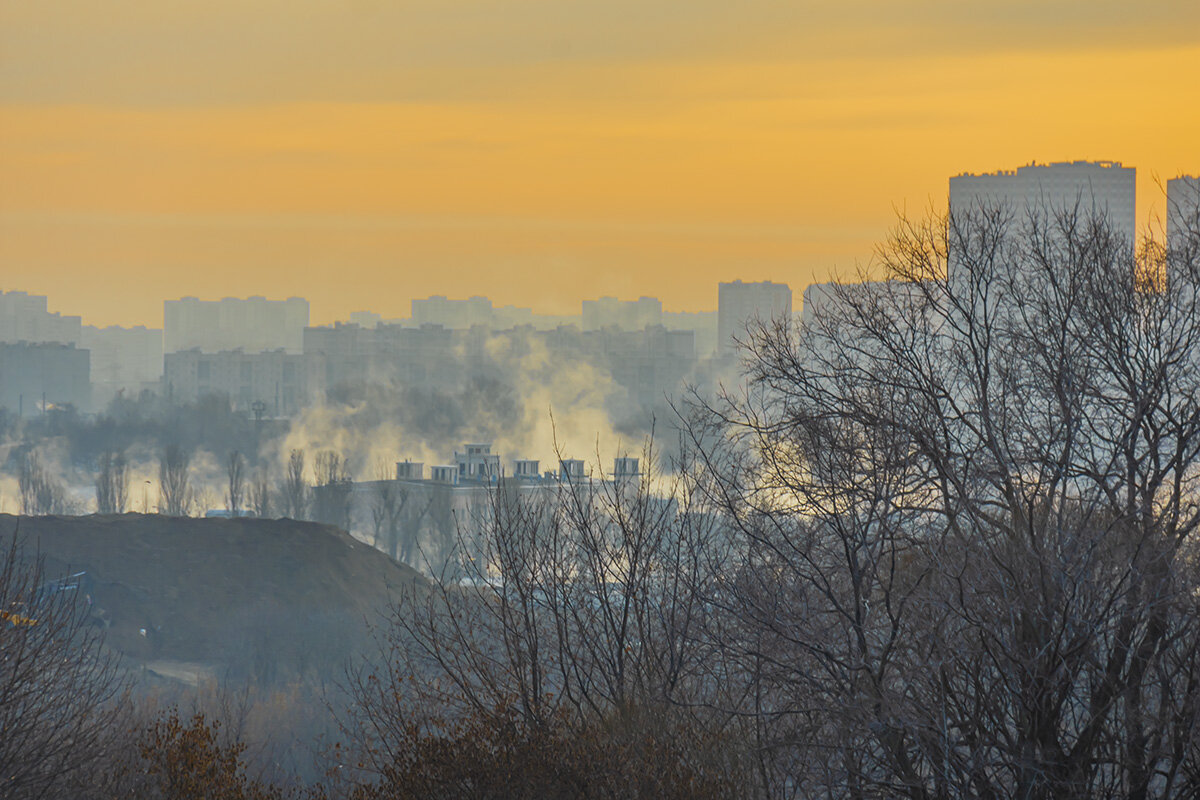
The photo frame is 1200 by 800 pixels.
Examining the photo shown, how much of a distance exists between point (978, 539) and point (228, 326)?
13605 cm

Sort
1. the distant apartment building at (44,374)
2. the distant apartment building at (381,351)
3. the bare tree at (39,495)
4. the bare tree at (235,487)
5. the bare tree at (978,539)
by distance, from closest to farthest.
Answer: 1. the bare tree at (978,539)
2. the bare tree at (39,495)
3. the bare tree at (235,487)
4. the distant apartment building at (381,351)
5. the distant apartment building at (44,374)

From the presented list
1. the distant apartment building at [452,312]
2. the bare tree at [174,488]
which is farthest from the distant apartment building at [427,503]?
the distant apartment building at [452,312]

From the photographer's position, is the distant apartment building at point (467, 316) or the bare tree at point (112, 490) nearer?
the bare tree at point (112, 490)

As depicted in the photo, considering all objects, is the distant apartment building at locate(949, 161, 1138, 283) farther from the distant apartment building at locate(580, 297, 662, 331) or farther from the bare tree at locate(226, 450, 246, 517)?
the distant apartment building at locate(580, 297, 662, 331)

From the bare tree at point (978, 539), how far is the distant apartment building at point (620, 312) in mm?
115648

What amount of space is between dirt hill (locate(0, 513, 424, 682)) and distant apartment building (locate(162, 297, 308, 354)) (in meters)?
86.3

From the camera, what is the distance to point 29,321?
123500 millimetres

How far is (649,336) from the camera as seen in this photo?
11700 cm

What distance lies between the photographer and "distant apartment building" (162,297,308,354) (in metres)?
137

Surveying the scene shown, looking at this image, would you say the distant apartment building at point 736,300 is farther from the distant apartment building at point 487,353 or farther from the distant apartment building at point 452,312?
the distant apartment building at point 452,312

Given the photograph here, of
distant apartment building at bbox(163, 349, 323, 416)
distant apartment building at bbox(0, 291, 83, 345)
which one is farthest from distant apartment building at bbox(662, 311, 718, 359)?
distant apartment building at bbox(0, 291, 83, 345)

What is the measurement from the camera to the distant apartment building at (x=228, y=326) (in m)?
137

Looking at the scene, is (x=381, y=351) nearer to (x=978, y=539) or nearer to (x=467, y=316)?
(x=467, y=316)

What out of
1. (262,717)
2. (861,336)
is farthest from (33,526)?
(861,336)
